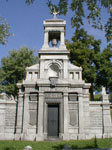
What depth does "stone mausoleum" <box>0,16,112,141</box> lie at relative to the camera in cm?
1484

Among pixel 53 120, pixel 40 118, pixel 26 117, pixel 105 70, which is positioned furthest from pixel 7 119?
pixel 105 70

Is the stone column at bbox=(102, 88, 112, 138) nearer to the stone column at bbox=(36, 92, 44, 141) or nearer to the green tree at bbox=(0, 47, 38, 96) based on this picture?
the stone column at bbox=(36, 92, 44, 141)

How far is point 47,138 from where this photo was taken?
47.8 ft

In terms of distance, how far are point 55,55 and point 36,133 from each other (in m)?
6.58

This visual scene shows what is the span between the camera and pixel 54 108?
50.7 feet

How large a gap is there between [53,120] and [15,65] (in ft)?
55.4

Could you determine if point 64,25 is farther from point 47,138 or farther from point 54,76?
point 47,138

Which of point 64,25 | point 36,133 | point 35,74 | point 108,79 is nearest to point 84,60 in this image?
point 108,79

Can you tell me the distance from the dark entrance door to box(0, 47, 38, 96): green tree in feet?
49.4

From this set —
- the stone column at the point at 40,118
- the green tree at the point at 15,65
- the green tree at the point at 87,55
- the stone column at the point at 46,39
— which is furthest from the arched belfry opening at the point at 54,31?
the green tree at the point at 15,65

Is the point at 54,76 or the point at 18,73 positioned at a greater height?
the point at 18,73

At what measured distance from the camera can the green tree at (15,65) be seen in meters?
29.5

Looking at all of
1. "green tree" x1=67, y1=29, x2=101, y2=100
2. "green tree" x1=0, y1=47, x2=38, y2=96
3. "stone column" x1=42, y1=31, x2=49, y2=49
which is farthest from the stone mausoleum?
"green tree" x1=0, y1=47, x2=38, y2=96

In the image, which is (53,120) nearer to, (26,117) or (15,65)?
(26,117)
